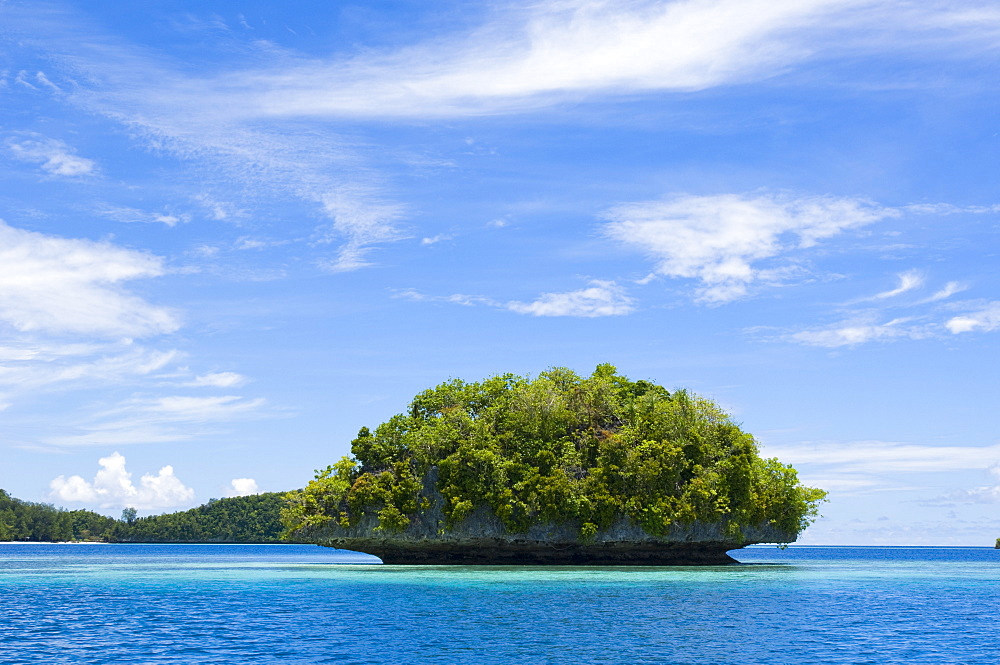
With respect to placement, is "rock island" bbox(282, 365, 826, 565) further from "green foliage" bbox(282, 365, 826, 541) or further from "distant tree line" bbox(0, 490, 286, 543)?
"distant tree line" bbox(0, 490, 286, 543)

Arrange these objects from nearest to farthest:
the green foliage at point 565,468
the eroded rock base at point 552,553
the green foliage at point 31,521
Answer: the green foliage at point 565,468
the eroded rock base at point 552,553
the green foliage at point 31,521

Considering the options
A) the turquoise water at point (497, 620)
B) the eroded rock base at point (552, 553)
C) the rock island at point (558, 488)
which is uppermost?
the rock island at point (558, 488)

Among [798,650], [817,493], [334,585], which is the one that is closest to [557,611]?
[798,650]

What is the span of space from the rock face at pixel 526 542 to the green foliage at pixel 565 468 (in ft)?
2.13

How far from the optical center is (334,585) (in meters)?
44.1

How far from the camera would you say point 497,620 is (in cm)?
2950

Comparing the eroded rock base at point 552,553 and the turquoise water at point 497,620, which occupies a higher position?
the eroded rock base at point 552,553

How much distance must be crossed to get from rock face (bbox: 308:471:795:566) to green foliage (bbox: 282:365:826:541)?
0.65m

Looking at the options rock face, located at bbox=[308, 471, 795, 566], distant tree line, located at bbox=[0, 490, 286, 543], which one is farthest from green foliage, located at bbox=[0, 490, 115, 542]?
rock face, located at bbox=[308, 471, 795, 566]

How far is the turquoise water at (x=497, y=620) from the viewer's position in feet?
77.9

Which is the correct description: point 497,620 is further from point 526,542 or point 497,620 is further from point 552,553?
point 552,553

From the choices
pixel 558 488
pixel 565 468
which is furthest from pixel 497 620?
pixel 565 468

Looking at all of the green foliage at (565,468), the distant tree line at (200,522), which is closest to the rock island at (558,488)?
the green foliage at (565,468)

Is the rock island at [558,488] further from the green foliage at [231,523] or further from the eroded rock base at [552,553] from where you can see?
the green foliage at [231,523]
